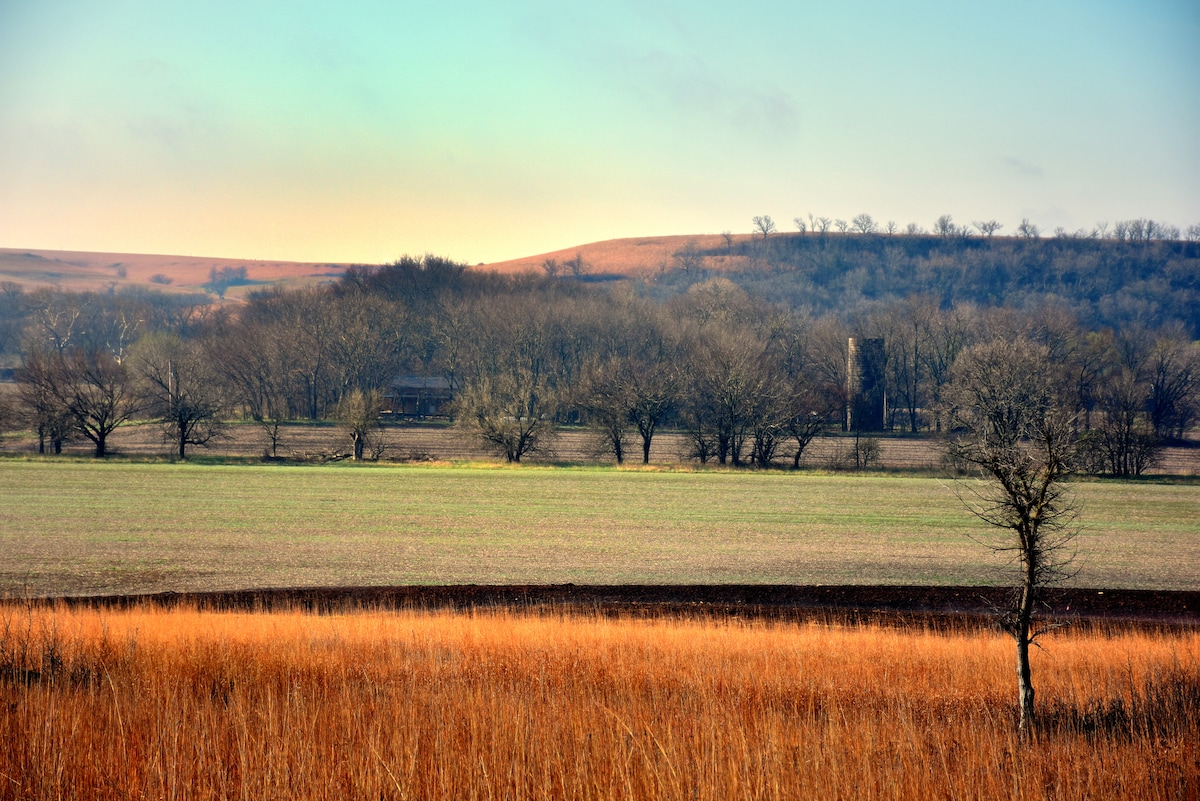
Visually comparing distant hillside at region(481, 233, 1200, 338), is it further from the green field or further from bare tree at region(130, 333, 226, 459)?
the green field

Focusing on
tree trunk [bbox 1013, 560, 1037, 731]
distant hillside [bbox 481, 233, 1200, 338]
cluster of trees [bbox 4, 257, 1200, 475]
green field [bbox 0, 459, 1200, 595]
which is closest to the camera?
tree trunk [bbox 1013, 560, 1037, 731]

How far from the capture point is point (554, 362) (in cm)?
9531

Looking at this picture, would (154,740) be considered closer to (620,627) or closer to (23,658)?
(23,658)

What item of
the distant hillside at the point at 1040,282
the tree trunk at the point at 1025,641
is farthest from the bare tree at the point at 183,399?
the distant hillside at the point at 1040,282

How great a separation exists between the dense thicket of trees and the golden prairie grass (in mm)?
13474

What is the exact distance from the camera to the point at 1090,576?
2347 centimetres

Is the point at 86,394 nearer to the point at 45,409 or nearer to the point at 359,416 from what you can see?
the point at 45,409

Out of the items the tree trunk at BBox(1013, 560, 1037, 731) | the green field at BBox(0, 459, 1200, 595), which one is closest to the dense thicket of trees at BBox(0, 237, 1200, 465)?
the green field at BBox(0, 459, 1200, 595)

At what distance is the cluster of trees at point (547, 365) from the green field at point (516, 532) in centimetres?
Answer: 1045

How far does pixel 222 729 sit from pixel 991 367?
59.5m

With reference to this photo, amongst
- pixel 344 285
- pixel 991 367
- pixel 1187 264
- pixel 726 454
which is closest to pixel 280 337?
pixel 344 285

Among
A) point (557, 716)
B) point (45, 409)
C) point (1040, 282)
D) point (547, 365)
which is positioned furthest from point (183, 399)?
point (1040, 282)

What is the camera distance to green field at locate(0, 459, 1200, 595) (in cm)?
2259

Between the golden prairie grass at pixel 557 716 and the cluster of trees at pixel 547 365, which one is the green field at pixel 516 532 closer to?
the golden prairie grass at pixel 557 716
